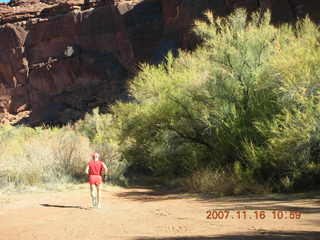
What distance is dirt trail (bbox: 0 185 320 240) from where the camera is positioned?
6.49 meters

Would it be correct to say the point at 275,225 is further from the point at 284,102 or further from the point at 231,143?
the point at 231,143

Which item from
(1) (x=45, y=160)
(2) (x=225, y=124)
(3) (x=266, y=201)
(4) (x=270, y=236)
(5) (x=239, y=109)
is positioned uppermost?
(5) (x=239, y=109)

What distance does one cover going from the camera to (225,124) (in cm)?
1378

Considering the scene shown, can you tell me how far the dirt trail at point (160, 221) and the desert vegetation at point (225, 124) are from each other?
160 centimetres

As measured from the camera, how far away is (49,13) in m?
55.8

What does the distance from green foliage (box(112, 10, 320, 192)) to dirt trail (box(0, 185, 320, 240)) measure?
1.68m

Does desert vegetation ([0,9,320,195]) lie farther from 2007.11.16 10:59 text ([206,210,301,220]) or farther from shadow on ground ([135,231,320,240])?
shadow on ground ([135,231,320,240])

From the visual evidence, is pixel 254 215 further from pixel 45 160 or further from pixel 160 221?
pixel 45 160

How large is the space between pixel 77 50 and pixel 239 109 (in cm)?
4002

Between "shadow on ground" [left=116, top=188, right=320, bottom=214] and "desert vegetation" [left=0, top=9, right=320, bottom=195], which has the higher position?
"desert vegetation" [left=0, top=9, right=320, bottom=195]

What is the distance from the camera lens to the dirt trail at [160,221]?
21.3 feet
